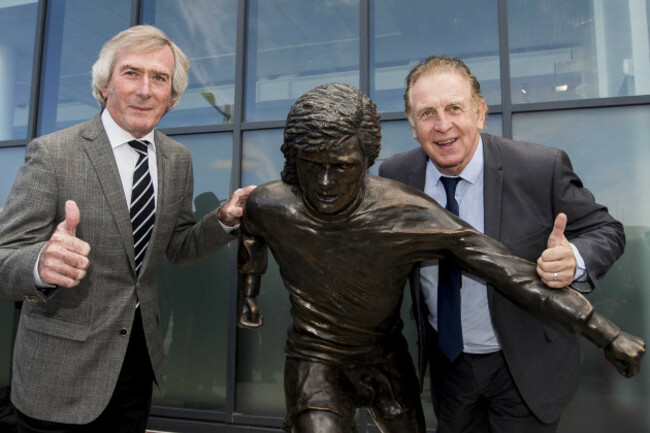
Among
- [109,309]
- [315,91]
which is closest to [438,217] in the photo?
[315,91]

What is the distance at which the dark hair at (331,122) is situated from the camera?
5.97ft

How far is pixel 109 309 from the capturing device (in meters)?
2.32

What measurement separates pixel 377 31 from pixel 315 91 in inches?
132

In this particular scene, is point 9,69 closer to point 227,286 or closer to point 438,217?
point 227,286

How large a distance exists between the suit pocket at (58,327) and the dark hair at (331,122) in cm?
116

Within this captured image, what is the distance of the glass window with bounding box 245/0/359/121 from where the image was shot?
16.7ft

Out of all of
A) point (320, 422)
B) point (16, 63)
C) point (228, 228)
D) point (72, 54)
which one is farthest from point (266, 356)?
point (16, 63)

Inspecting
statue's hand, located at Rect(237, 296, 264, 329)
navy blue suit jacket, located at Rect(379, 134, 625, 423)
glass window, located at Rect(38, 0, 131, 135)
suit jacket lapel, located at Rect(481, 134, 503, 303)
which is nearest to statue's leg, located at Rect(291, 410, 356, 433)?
statue's hand, located at Rect(237, 296, 264, 329)

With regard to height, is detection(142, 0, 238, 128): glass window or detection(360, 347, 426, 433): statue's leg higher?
detection(142, 0, 238, 128): glass window

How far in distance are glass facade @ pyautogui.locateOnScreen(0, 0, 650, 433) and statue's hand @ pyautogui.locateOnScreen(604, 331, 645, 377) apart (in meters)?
2.83

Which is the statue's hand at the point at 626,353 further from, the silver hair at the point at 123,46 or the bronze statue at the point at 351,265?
the silver hair at the point at 123,46

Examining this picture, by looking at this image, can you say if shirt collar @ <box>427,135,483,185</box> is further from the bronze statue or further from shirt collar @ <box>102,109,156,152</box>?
shirt collar @ <box>102,109,156,152</box>

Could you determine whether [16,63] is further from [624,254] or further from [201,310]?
[624,254]

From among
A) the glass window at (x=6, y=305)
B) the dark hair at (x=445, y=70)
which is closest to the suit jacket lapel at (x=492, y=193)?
the dark hair at (x=445, y=70)
